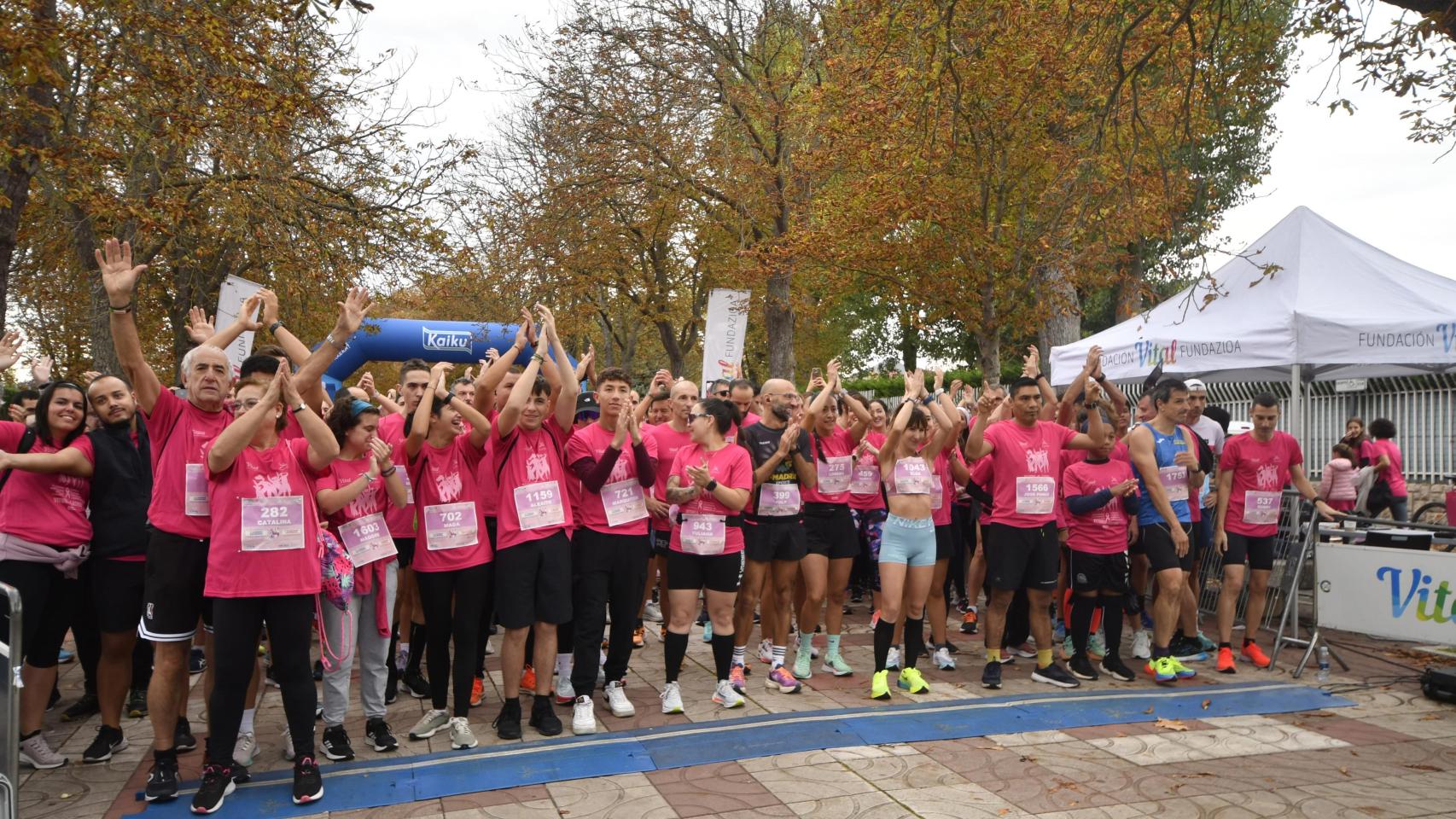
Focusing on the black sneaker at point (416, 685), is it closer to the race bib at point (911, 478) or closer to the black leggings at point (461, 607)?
the black leggings at point (461, 607)

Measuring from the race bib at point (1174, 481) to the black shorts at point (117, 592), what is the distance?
259 inches

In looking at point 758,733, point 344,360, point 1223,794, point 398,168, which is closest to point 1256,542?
point 1223,794

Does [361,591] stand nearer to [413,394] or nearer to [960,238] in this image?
[413,394]

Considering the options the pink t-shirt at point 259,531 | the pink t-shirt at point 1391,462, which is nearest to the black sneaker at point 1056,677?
the pink t-shirt at point 259,531

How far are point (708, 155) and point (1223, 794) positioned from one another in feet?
53.1

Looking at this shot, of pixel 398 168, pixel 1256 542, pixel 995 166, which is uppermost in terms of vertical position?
pixel 995 166

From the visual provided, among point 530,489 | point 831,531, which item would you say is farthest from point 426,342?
point 530,489

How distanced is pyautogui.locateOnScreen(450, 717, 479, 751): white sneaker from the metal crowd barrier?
2.41m

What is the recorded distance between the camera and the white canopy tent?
7.90m

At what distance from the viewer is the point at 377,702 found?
541 cm

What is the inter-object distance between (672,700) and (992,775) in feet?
6.41

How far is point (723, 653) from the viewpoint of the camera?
623 centimetres

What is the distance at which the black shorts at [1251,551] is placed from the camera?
297 inches

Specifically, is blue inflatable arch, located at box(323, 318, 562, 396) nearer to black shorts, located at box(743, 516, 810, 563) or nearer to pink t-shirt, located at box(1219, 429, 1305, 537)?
black shorts, located at box(743, 516, 810, 563)
